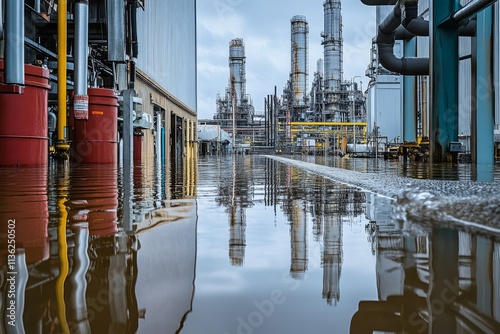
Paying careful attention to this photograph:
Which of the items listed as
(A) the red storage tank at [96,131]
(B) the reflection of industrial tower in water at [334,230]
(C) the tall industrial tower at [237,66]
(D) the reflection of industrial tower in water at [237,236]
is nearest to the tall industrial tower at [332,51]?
(C) the tall industrial tower at [237,66]

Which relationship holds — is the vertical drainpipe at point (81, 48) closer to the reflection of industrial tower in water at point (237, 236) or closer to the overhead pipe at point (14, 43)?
the overhead pipe at point (14, 43)

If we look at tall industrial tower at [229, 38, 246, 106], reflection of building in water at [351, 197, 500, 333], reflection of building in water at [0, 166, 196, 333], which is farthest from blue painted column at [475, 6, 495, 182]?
tall industrial tower at [229, 38, 246, 106]

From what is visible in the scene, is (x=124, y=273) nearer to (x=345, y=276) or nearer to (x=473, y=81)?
(x=345, y=276)

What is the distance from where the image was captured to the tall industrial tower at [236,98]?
103 feet

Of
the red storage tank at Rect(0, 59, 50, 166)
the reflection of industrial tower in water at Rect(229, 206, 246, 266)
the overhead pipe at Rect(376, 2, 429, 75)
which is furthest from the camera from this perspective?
the overhead pipe at Rect(376, 2, 429, 75)

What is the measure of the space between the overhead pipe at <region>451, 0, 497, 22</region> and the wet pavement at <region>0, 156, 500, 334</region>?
4.94m

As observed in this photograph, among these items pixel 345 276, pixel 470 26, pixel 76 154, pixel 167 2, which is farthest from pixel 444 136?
pixel 167 2

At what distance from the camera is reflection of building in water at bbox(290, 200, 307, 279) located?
2.63ft

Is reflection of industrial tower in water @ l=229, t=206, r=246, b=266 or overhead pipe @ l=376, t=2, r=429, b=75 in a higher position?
overhead pipe @ l=376, t=2, r=429, b=75

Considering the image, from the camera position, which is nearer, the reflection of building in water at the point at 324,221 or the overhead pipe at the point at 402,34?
the reflection of building in water at the point at 324,221

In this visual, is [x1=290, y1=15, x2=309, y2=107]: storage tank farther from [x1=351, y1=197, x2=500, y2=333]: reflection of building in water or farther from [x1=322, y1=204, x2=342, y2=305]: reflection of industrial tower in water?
[x1=351, y1=197, x2=500, y2=333]: reflection of building in water

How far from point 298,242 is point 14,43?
4.64 meters

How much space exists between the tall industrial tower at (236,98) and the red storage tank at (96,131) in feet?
75.7

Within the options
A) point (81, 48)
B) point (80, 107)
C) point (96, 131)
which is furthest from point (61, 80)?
point (96, 131)
